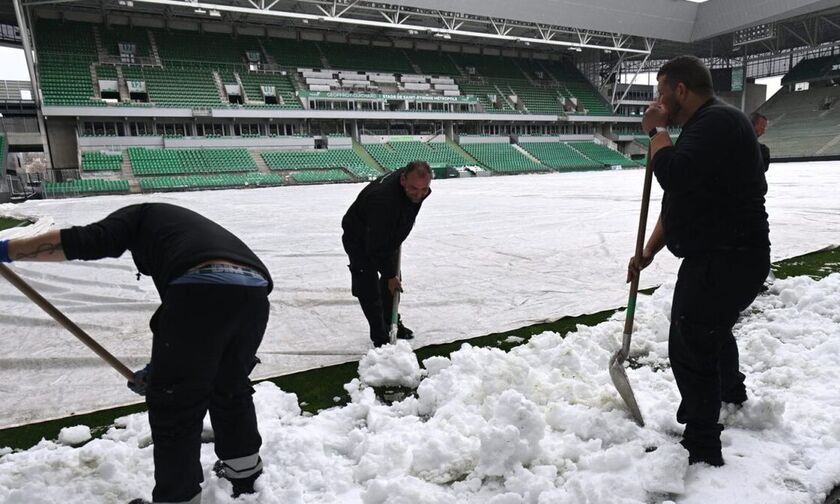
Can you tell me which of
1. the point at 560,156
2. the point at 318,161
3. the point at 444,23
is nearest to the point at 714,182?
the point at 318,161

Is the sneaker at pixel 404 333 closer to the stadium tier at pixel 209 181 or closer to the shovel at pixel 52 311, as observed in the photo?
the shovel at pixel 52 311

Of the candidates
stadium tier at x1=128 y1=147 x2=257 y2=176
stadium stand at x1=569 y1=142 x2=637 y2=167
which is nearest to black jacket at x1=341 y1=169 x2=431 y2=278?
stadium tier at x1=128 y1=147 x2=257 y2=176

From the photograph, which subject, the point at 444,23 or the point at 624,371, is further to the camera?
the point at 444,23

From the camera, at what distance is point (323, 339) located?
11.9ft

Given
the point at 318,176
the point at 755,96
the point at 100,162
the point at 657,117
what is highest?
the point at 755,96

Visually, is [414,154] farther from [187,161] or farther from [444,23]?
[187,161]

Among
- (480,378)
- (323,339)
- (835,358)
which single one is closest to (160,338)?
(480,378)

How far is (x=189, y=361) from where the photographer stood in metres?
1.59

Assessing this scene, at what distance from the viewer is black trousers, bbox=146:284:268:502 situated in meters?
1.58

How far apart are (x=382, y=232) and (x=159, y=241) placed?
1549 millimetres

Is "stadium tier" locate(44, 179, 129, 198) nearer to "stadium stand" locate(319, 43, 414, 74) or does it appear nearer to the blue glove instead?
"stadium stand" locate(319, 43, 414, 74)

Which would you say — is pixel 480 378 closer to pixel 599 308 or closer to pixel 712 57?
pixel 599 308

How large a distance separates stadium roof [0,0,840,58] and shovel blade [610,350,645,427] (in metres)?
25.1

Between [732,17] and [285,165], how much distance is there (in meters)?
27.8
